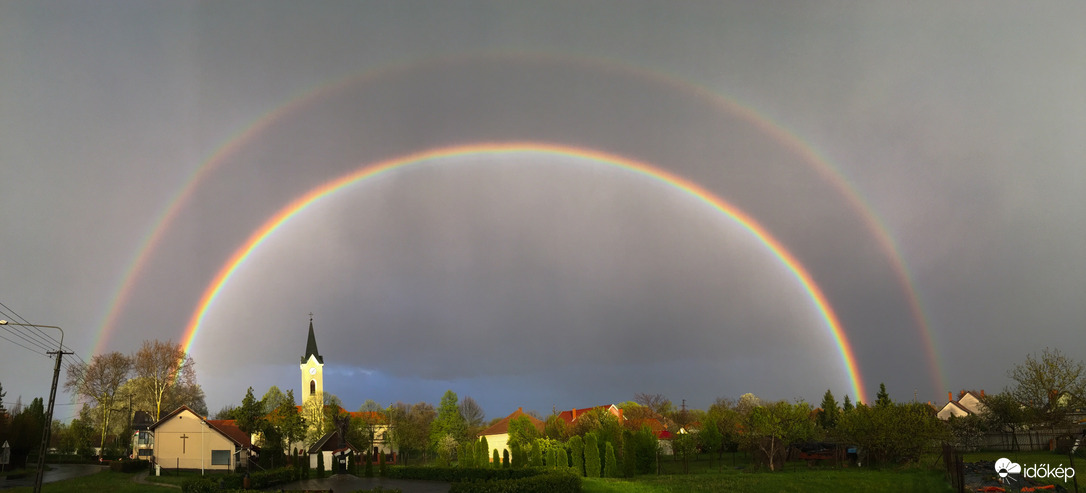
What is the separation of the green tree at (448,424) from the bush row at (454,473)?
21.7 meters

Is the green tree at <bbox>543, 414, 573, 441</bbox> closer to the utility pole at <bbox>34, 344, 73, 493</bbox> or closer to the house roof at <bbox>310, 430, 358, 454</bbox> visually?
the house roof at <bbox>310, 430, 358, 454</bbox>

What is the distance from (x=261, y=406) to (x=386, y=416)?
37268 mm

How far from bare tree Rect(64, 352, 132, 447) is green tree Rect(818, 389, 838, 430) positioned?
75.7 meters

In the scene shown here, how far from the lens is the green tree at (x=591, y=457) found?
44.2 m

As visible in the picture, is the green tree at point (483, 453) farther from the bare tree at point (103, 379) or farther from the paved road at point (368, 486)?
the bare tree at point (103, 379)

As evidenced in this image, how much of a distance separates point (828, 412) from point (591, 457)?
47627 millimetres

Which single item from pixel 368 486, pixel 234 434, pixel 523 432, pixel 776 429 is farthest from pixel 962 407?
pixel 234 434

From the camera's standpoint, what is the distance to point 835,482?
32406 millimetres

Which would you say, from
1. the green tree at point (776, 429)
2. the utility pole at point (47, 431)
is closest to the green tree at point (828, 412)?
the green tree at point (776, 429)

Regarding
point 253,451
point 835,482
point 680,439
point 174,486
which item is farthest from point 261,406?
point 835,482

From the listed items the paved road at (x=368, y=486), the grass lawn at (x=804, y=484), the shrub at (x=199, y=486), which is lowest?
the paved road at (x=368, y=486)

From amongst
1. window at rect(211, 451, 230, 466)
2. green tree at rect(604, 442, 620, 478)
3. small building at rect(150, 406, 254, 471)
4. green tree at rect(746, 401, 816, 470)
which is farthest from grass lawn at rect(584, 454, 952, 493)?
small building at rect(150, 406, 254, 471)

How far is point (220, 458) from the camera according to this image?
5766 cm

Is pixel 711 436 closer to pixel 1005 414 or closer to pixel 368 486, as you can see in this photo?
pixel 1005 414
